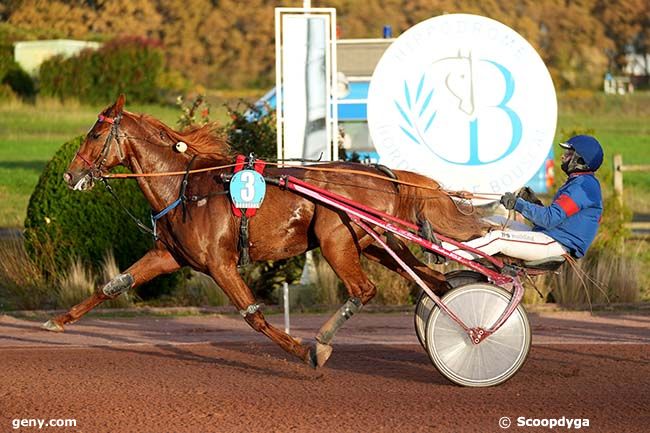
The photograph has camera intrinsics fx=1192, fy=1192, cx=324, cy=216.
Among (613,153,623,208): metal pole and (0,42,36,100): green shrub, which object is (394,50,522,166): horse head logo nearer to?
(613,153,623,208): metal pole

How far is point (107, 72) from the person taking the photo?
29.2 meters

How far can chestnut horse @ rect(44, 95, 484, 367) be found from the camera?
8.01m

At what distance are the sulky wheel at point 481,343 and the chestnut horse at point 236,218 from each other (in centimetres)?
56

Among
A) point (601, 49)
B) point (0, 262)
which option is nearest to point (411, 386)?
point (0, 262)

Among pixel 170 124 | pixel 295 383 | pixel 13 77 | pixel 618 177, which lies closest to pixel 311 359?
pixel 295 383

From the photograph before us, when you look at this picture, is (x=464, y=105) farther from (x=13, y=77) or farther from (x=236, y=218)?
(x=13, y=77)

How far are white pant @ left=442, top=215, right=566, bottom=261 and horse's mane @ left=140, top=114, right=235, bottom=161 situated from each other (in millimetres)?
1954

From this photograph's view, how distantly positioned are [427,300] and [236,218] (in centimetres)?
140

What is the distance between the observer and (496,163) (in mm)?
11992

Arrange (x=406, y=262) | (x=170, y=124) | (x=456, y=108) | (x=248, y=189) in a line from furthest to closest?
(x=170, y=124) → (x=456, y=108) → (x=406, y=262) → (x=248, y=189)

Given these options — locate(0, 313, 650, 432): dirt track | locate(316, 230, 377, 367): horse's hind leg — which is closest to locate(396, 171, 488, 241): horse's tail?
locate(316, 230, 377, 367): horse's hind leg

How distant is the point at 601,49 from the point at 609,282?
79.8 feet

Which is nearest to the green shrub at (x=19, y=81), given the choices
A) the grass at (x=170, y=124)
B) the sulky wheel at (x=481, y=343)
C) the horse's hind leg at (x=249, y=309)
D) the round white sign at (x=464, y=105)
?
the grass at (x=170, y=124)

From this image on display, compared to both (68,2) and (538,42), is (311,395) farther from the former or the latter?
(538,42)
